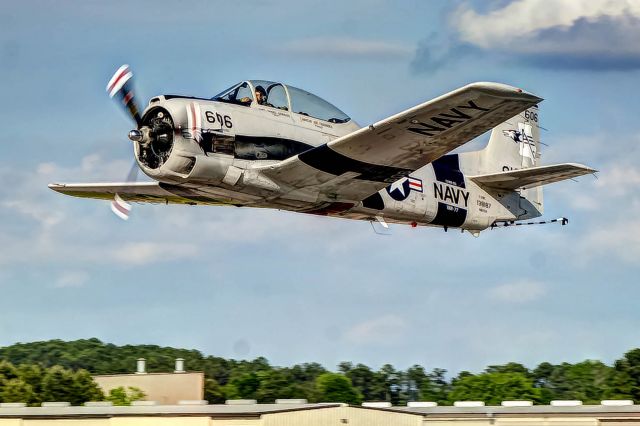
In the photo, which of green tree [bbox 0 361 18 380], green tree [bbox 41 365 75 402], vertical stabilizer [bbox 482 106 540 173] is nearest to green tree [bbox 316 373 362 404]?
green tree [bbox 41 365 75 402]

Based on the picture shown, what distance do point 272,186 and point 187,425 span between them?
5266 mm

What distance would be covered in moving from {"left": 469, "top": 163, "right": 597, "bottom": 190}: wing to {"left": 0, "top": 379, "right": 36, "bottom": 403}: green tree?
32058 mm

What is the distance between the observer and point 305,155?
2175cm

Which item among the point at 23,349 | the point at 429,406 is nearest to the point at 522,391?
the point at 23,349

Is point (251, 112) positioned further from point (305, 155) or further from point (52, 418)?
point (52, 418)

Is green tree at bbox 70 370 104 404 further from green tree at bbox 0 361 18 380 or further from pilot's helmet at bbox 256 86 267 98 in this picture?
pilot's helmet at bbox 256 86 267 98

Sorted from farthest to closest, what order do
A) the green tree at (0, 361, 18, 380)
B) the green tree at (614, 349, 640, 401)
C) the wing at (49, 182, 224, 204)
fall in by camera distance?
the green tree at (614, 349, 640, 401) < the green tree at (0, 361, 18, 380) < the wing at (49, 182, 224, 204)

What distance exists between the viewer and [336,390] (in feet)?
280

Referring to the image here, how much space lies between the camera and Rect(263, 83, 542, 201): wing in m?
19.8

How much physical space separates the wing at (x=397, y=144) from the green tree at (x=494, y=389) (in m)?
61.0

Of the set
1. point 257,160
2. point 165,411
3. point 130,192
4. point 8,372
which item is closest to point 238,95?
point 257,160

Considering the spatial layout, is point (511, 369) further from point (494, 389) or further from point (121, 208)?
point (121, 208)

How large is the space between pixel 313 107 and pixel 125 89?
3.70m

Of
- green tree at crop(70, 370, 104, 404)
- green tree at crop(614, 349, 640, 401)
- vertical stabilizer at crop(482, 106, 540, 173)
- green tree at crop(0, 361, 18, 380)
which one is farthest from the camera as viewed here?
green tree at crop(614, 349, 640, 401)
